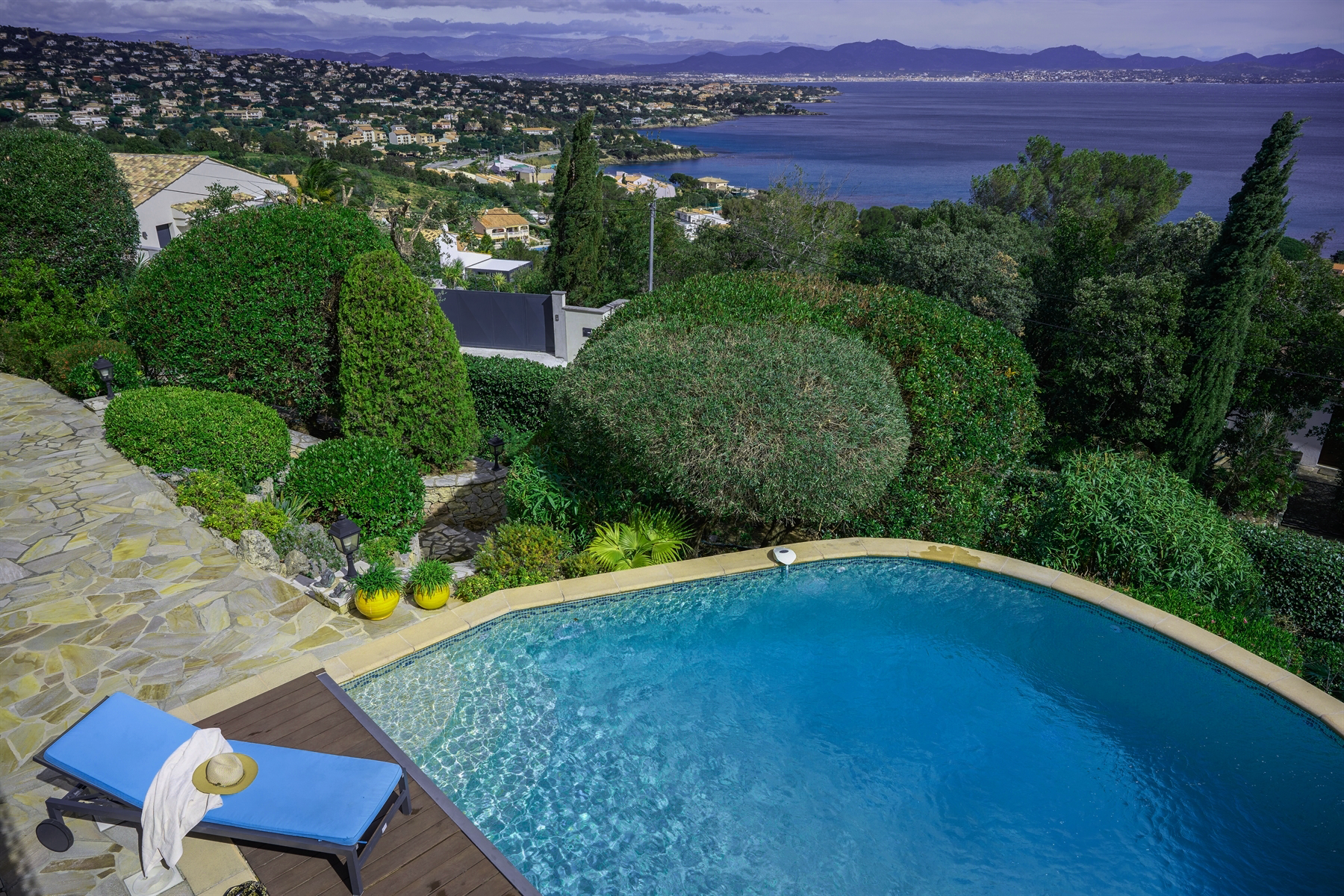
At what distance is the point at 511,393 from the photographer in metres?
14.0

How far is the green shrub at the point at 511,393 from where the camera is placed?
45.6ft

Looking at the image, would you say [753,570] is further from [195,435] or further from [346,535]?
[195,435]

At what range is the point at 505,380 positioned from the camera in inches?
550

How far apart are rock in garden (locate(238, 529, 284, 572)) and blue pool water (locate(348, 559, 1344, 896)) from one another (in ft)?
6.95

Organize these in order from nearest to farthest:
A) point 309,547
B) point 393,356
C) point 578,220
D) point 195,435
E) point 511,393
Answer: point 309,547
point 195,435
point 393,356
point 511,393
point 578,220

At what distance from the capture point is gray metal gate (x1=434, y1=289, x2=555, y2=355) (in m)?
20.4

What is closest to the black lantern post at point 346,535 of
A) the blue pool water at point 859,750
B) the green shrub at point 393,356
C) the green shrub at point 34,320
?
the blue pool water at point 859,750

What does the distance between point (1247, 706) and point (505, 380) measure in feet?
38.2

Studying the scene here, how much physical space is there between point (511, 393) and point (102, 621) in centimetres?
829

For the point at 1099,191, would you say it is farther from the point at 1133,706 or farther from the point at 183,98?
the point at 183,98

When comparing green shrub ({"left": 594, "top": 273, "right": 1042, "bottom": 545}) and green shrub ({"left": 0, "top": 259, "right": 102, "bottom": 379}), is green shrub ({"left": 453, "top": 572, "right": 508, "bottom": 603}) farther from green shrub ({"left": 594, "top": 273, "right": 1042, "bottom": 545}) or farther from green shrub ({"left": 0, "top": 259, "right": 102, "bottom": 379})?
green shrub ({"left": 0, "top": 259, "right": 102, "bottom": 379})

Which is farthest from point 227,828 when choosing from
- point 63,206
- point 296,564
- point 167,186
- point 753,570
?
point 167,186

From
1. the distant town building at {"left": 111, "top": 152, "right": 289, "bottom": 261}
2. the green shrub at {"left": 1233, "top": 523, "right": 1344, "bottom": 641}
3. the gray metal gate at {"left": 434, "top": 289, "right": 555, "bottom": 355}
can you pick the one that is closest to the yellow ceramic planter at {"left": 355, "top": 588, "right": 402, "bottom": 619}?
the green shrub at {"left": 1233, "top": 523, "right": 1344, "bottom": 641}

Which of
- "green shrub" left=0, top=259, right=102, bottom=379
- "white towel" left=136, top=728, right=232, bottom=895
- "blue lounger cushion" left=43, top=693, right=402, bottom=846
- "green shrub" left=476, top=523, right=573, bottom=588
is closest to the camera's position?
"white towel" left=136, top=728, right=232, bottom=895
